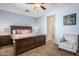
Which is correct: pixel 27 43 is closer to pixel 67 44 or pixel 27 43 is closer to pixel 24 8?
pixel 24 8

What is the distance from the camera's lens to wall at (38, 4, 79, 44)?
5.28 feet

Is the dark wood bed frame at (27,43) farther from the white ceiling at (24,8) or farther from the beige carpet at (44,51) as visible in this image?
the white ceiling at (24,8)

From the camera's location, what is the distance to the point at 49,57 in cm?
172

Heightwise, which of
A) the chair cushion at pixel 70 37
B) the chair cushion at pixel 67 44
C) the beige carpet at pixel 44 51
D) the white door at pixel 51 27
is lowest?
the beige carpet at pixel 44 51

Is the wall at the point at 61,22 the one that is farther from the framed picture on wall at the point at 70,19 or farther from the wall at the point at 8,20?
the wall at the point at 8,20

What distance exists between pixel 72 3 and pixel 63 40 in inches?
32.5

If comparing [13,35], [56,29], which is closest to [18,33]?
[13,35]

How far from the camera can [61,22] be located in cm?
175

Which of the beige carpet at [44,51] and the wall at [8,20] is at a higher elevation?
the wall at [8,20]

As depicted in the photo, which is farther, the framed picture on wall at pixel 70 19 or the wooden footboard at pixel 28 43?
the wooden footboard at pixel 28 43

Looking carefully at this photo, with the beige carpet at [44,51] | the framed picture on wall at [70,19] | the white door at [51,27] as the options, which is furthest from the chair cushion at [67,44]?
the framed picture on wall at [70,19]

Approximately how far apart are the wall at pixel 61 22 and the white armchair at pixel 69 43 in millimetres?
91

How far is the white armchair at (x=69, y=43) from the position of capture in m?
1.62

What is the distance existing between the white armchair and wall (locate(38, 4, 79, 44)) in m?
0.09
